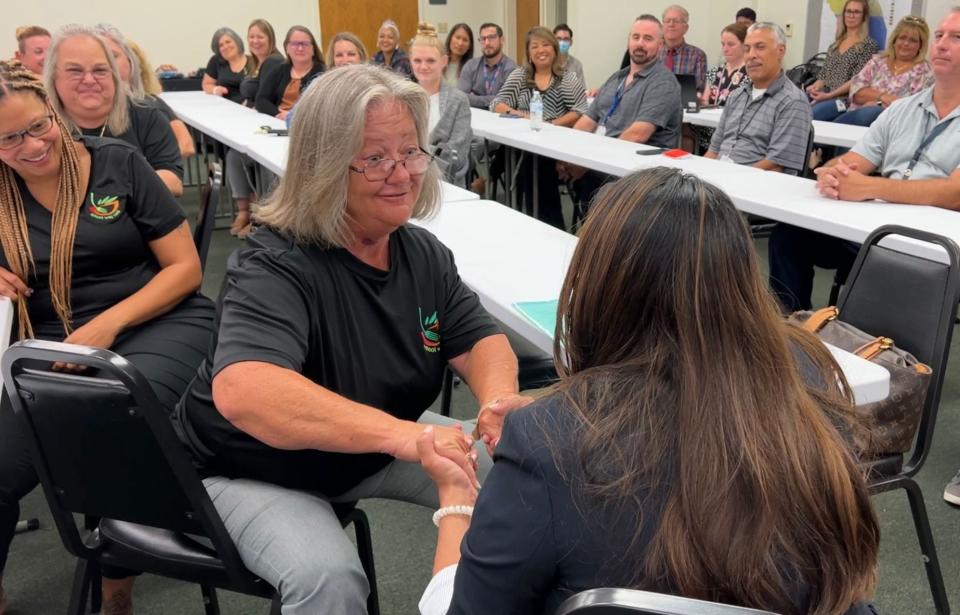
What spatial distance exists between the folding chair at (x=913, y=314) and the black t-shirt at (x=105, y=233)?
61.9 inches

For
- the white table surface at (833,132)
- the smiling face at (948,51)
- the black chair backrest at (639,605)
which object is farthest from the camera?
the white table surface at (833,132)

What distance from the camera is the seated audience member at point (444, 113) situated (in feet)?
13.9

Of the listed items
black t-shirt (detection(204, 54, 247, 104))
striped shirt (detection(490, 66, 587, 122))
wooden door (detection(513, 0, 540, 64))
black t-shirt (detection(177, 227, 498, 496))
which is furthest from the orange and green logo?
wooden door (detection(513, 0, 540, 64))

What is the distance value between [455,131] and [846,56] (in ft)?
12.5

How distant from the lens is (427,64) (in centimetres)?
441

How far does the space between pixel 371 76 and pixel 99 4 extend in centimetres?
971

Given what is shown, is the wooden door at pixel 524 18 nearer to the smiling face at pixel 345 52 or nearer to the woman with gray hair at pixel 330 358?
the smiling face at pixel 345 52

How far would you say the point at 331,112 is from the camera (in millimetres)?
1333

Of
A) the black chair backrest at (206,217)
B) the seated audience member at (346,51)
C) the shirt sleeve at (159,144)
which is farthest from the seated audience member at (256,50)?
the black chair backrest at (206,217)

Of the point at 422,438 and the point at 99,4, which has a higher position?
the point at 99,4

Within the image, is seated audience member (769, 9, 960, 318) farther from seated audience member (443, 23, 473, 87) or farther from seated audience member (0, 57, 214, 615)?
seated audience member (443, 23, 473, 87)

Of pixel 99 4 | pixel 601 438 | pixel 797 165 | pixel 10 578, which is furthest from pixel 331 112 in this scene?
pixel 99 4

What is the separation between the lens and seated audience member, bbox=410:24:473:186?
4227mm

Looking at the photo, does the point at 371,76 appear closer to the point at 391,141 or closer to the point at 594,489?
the point at 391,141
